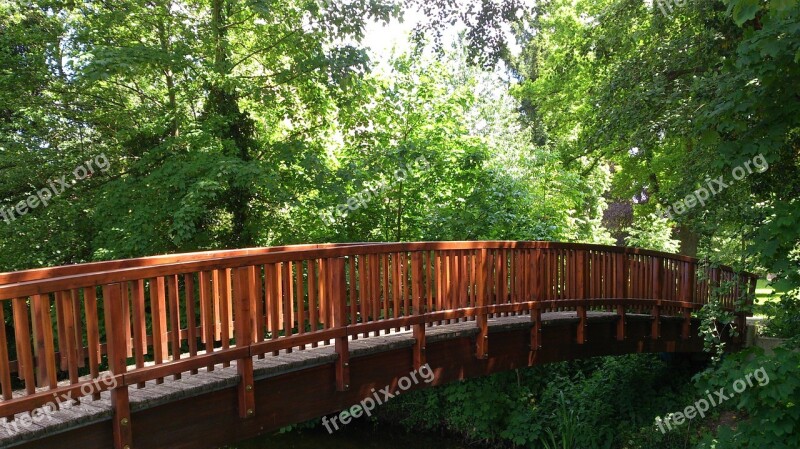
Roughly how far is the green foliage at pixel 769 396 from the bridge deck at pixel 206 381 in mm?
2288

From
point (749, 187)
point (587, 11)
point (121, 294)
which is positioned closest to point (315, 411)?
point (121, 294)

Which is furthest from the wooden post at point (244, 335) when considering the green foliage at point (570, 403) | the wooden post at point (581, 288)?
the green foliage at point (570, 403)

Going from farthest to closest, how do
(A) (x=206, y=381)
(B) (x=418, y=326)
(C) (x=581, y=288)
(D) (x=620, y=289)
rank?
(D) (x=620, y=289), (C) (x=581, y=288), (B) (x=418, y=326), (A) (x=206, y=381)

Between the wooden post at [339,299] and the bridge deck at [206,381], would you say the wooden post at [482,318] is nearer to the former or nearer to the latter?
the bridge deck at [206,381]

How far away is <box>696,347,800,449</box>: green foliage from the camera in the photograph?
490 centimetres

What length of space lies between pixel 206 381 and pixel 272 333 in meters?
0.62

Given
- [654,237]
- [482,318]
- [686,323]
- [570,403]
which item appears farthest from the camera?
[654,237]

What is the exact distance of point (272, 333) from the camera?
4277 millimetres

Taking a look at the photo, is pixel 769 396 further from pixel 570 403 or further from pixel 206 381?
pixel 570 403

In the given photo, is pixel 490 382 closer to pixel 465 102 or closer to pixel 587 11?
pixel 465 102

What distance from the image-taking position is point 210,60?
931cm

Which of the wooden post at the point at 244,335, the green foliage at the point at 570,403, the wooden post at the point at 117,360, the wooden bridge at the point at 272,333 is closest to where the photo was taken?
the wooden bridge at the point at 272,333

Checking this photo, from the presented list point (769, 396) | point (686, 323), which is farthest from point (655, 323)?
point (769, 396)

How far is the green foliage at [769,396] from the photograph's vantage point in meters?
Result: 4.90
